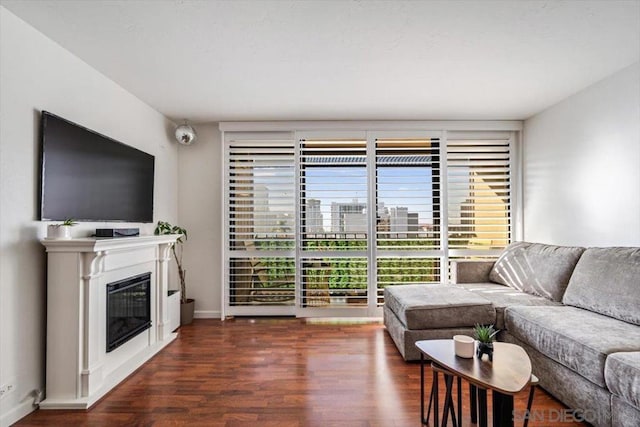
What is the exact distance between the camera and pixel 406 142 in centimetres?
415

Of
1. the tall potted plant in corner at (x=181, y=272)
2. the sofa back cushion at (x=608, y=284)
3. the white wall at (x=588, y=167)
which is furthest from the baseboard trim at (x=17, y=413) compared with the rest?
the white wall at (x=588, y=167)

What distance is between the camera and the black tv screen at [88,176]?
7.34 feet

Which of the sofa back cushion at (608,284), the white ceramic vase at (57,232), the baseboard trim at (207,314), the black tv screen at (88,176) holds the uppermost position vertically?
the black tv screen at (88,176)

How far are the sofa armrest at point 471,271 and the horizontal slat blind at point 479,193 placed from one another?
1.17 feet

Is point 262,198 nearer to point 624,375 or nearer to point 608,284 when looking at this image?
point 608,284

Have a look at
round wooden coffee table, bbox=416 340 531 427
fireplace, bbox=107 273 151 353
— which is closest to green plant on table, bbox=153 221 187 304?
fireplace, bbox=107 273 151 353

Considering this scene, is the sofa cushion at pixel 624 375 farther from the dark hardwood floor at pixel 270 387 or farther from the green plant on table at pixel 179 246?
the green plant on table at pixel 179 246

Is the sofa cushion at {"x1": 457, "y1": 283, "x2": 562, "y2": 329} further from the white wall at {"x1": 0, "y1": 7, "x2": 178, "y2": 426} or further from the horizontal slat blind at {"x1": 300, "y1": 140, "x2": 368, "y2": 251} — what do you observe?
the white wall at {"x1": 0, "y1": 7, "x2": 178, "y2": 426}

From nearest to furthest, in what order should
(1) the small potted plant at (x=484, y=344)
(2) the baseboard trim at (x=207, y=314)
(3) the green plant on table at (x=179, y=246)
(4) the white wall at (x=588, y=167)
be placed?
(1) the small potted plant at (x=484, y=344) → (4) the white wall at (x=588, y=167) → (3) the green plant on table at (x=179, y=246) → (2) the baseboard trim at (x=207, y=314)

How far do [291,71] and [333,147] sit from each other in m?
1.48

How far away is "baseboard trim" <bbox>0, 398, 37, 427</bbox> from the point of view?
1.93 m

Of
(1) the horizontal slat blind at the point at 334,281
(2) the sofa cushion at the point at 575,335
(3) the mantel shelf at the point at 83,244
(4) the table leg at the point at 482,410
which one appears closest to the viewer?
(4) the table leg at the point at 482,410

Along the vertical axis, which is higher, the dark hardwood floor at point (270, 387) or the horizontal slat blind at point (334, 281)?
the horizontal slat blind at point (334, 281)

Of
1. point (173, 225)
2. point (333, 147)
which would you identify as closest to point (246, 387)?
point (173, 225)
